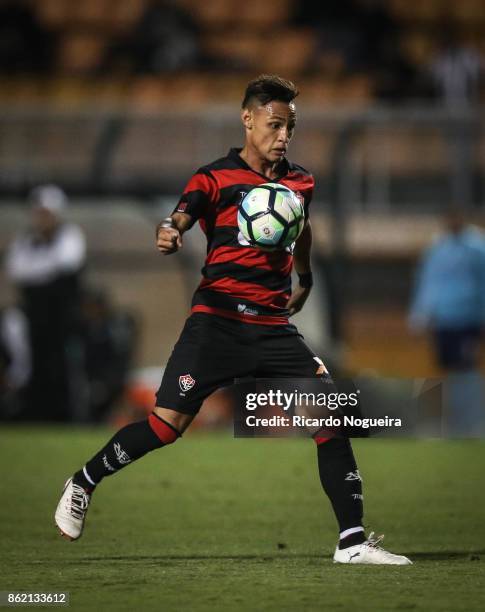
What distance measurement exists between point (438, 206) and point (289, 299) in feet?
27.1

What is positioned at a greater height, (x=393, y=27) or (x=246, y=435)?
(x=393, y=27)

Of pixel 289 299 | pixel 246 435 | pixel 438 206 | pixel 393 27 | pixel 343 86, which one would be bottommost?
pixel 246 435

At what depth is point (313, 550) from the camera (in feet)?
21.3

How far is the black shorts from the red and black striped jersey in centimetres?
7

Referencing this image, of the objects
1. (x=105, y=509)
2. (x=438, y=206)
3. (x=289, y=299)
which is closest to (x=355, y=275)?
(x=438, y=206)

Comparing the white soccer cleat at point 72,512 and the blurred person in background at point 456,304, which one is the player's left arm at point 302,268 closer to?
the white soccer cleat at point 72,512

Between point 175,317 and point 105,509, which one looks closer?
point 105,509

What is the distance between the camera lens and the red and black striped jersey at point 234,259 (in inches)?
239

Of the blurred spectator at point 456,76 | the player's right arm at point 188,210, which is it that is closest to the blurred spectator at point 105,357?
the blurred spectator at point 456,76

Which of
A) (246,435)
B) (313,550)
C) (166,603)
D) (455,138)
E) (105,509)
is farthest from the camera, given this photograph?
(455,138)

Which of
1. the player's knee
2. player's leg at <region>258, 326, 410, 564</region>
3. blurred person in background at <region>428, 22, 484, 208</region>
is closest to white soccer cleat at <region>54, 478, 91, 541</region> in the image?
the player's knee

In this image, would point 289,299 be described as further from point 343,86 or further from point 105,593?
point 343,86

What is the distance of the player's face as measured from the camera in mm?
6062

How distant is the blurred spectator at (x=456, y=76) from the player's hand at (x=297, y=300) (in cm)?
1198
